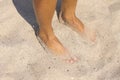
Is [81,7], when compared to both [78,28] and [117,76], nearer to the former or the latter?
[78,28]

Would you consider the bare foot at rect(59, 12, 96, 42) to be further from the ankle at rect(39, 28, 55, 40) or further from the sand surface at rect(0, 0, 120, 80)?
the ankle at rect(39, 28, 55, 40)

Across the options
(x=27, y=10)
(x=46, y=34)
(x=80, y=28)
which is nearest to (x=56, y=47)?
(x=46, y=34)

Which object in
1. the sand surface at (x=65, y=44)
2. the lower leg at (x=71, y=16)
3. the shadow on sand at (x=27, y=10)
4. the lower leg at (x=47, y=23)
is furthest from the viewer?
the shadow on sand at (x=27, y=10)

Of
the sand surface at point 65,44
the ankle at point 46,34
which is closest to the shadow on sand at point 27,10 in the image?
the sand surface at point 65,44

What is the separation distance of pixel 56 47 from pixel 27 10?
22.4 inches

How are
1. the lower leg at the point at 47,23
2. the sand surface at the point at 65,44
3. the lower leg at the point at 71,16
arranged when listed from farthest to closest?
the lower leg at the point at 71,16
the sand surface at the point at 65,44
the lower leg at the point at 47,23

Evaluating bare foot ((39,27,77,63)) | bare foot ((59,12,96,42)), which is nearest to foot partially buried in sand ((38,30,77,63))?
bare foot ((39,27,77,63))

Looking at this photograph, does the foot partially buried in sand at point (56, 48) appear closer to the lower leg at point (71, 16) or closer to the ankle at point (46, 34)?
the ankle at point (46, 34)

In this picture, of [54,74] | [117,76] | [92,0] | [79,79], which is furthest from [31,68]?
[92,0]

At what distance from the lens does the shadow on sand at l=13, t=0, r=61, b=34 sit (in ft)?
8.26

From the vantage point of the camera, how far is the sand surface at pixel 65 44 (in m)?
2.16

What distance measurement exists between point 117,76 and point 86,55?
0.92 feet

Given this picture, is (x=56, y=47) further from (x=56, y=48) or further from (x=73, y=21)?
(x=73, y=21)

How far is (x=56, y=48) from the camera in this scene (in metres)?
2.24
